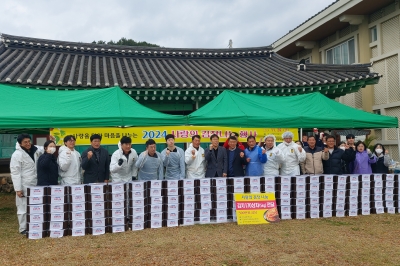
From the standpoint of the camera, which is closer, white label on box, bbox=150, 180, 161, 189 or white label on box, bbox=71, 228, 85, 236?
white label on box, bbox=71, 228, 85, 236

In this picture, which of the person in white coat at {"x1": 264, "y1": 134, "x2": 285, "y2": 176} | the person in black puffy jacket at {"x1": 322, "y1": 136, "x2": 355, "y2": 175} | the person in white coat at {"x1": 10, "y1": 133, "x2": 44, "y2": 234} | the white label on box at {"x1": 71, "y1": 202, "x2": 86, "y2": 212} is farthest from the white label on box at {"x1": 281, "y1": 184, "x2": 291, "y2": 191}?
the person in white coat at {"x1": 10, "y1": 133, "x2": 44, "y2": 234}

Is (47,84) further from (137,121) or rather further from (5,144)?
(137,121)

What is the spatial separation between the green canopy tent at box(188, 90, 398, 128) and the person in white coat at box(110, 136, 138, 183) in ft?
4.26

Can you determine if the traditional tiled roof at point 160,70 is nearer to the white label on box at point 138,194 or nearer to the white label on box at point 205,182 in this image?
the white label on box at point 205,182

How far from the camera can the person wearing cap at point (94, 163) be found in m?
6.05

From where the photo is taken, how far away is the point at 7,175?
1025cm

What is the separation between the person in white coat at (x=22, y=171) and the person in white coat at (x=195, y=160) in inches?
110

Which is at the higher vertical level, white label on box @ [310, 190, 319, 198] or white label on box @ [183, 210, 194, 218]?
white label on box @ [310, 190, 319, 198]

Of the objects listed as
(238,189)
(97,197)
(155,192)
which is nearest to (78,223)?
(97,197)

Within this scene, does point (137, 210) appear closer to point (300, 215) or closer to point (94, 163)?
point (94, 163)

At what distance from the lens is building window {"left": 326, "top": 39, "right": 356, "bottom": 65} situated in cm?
1436

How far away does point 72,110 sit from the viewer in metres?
6.22

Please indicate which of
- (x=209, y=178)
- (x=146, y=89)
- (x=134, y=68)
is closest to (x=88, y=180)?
(x=209, y=178)

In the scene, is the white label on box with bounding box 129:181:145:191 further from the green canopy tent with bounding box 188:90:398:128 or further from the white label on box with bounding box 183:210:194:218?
the green canopy tent with bounding box 188:90:398:128
